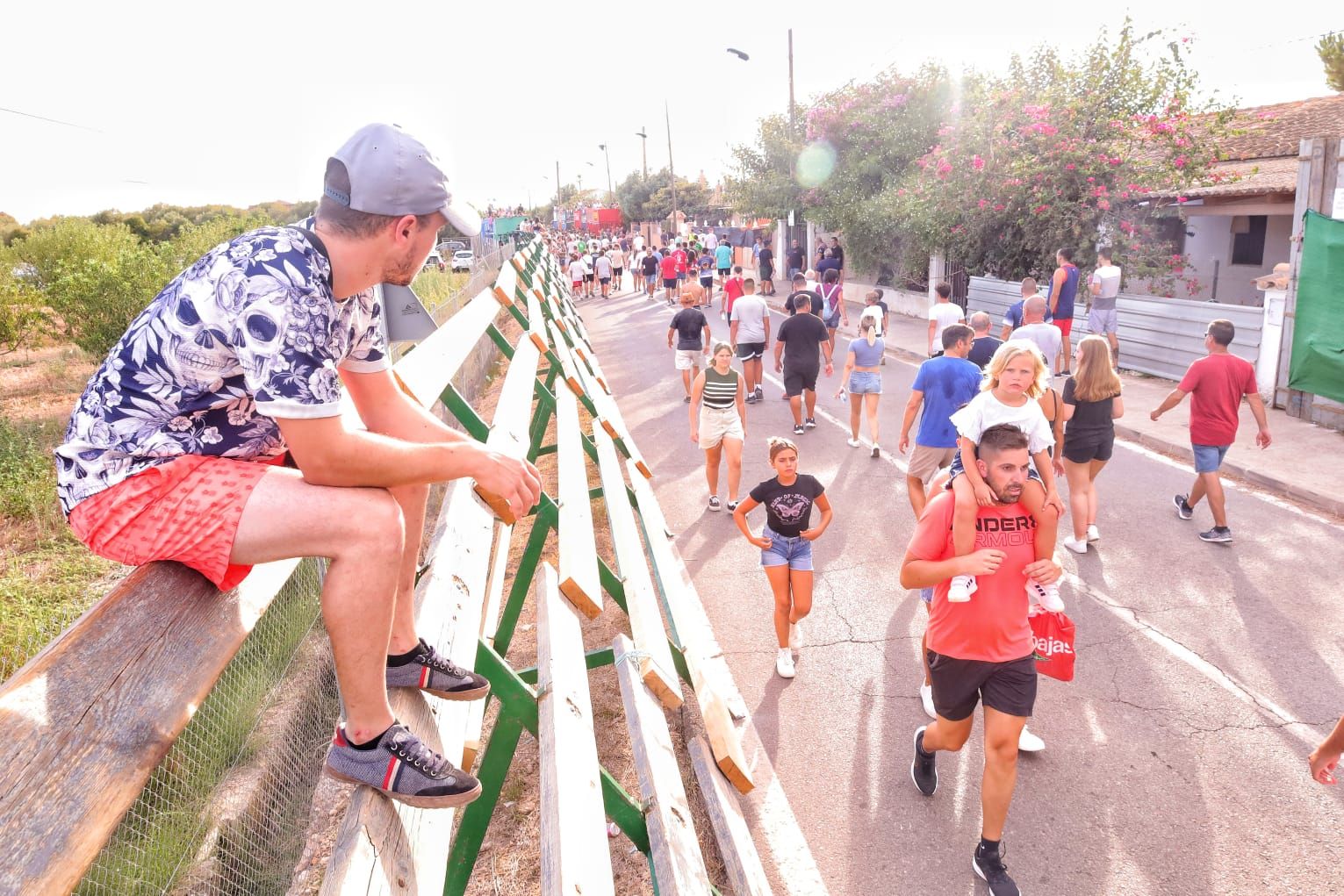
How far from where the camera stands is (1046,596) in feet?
12.6

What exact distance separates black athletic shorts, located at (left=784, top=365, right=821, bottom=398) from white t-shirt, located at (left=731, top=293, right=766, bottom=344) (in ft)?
4.09

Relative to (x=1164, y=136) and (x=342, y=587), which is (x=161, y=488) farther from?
(x=1164, y=136)

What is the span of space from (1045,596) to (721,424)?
15.2ft

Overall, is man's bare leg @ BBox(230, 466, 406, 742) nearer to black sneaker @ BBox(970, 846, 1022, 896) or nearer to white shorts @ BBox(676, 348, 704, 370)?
black sneaker @ BBox(970, 846, 1022, 896)

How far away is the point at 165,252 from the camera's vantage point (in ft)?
66.1

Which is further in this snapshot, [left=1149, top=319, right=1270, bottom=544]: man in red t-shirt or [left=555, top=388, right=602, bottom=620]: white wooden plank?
[left=1149, top=319, right=1270, bottom=544]: man in red t-shirt

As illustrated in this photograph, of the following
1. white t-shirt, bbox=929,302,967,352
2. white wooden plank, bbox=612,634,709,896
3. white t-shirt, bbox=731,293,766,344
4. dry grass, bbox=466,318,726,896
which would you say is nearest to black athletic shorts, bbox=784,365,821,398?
white t-shirt, bbox=731,293,766,344

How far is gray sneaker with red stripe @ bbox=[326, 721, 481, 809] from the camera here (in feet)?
5.97

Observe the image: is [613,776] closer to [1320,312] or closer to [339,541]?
[339,541]

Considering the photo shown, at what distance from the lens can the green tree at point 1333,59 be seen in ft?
112

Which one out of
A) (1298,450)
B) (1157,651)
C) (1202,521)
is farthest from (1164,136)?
(1157,651)

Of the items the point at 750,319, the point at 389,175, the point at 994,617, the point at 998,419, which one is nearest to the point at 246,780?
the point at 389,175

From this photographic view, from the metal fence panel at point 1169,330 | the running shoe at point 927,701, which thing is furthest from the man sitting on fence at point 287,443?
the metal fence panel at point 1169,330

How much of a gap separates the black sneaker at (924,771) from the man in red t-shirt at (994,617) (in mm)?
514
